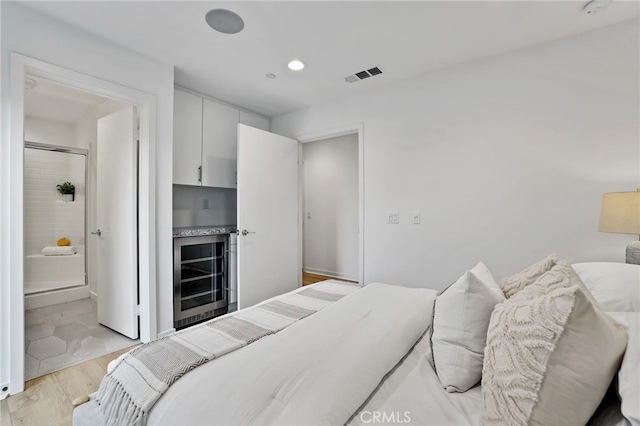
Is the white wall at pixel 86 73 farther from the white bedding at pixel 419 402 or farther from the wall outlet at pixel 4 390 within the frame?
the white bedding at pixel 419 402

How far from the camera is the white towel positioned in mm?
3824

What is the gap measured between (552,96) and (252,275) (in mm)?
3134

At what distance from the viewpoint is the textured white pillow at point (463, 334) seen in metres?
0.91

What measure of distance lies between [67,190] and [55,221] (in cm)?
47

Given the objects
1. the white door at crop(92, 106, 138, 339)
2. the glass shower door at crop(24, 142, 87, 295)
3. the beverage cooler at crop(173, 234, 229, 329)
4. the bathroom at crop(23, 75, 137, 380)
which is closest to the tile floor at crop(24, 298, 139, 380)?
the bathroom at crop(23, 75, 137, 380)

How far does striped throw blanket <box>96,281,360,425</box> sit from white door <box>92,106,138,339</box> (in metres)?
1.66

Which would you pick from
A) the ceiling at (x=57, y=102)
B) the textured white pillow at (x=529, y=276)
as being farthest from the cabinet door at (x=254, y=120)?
the textured white pillow at (x=529, y=276)

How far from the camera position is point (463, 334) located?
94cm

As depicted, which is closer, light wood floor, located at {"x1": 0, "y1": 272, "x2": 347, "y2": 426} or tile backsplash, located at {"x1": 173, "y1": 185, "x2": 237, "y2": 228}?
light wood floor, located at {"x1": 0, "y1": 272, "x2": 347, "y2": 426}

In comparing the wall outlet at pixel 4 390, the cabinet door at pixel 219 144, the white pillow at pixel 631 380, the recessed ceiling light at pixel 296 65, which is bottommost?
the wall outlet at pixel 4 390

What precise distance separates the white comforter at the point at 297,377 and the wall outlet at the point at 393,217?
5.42 ft

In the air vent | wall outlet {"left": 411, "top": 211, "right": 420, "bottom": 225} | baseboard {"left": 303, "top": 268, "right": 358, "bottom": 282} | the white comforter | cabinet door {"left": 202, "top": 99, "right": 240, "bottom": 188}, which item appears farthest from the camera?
baseboard {"left": 303, "top": 268, "right": 358, "bottom": 282}

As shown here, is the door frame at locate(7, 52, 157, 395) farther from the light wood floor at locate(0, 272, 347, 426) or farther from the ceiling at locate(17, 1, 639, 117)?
the ceiling at locate(17, 1, 639, 117)

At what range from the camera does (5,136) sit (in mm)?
1734
